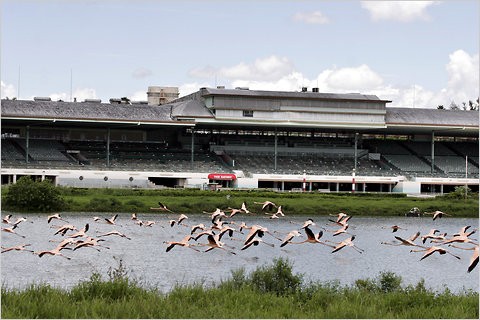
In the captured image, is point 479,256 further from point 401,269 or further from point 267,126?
point 267,126

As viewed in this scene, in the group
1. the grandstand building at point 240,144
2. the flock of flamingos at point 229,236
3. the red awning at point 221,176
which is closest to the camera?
the flock of flamingos at point 229,236

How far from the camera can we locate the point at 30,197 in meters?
61.6

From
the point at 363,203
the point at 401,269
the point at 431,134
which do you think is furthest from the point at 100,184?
the point at 401,269

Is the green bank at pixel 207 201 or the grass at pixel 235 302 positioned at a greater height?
the green bank at pixel 207 201

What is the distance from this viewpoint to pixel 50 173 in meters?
82.6

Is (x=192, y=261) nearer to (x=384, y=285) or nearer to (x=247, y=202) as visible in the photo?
(x=384, y=285)

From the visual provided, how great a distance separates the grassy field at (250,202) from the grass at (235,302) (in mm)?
39567

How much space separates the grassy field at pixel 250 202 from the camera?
217 ft

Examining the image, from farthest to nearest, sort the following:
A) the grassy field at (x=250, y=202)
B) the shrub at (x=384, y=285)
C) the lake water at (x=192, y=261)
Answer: the grassy field at (x=250, y=202)
the lake water at (x=192, y=261)
the shrub at (x=384, y=285)

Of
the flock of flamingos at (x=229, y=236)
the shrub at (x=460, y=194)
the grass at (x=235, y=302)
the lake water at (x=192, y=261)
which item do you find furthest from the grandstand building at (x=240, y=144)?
the grass at (x=235, y=302)

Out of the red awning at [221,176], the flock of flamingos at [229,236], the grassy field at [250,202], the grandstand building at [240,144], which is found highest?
the grandstand building at [240,144]

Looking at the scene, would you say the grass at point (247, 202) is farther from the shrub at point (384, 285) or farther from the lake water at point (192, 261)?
the shrub at point (384, 285)

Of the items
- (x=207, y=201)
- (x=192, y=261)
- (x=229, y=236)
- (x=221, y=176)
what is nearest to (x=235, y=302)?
(x=229, y=236)

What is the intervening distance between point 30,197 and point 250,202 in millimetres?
15821
